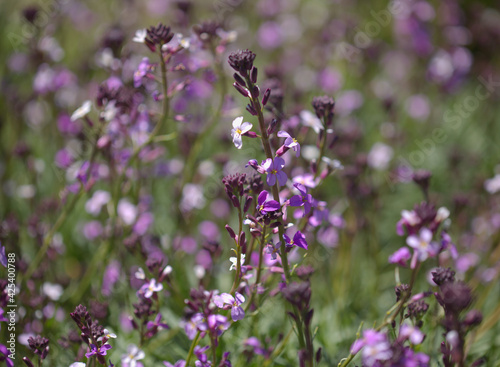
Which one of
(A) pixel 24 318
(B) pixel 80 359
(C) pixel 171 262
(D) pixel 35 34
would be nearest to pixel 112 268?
(C) pixel 171 262

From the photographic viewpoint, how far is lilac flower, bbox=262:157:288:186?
95.7 inches

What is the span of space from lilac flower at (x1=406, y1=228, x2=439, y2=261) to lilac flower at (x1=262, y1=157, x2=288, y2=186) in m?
0.72

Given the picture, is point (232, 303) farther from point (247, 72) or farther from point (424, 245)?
point (247, 72)

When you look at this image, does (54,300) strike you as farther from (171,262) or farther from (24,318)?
(171,262)

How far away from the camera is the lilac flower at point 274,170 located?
2.43 m

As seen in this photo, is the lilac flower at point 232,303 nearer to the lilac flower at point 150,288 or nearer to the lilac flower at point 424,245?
the lilac flower at point 150,288

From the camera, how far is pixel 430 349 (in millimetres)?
3381

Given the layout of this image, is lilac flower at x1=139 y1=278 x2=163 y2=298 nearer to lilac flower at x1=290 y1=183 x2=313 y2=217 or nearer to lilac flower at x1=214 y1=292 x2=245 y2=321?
lilac flower at x1=214 y1=292 x2=245 y2=321

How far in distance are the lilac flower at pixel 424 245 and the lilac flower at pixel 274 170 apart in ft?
2.35

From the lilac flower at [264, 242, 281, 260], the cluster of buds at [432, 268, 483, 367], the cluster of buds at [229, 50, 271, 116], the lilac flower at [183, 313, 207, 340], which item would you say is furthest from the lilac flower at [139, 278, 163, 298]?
the cluster of buds at [432, 268, 483, 367]

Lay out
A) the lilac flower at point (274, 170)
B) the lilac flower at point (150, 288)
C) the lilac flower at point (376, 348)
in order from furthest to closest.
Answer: the lilac flower at point (150, 288), the lilac flower at point (274, 170), the lilac flower at point (376, 348)

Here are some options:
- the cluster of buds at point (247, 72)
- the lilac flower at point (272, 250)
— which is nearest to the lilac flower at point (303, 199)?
the lilac flower at point (272, 250)

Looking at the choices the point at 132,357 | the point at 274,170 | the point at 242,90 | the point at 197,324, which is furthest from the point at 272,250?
the point at 132,357

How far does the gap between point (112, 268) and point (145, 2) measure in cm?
741
